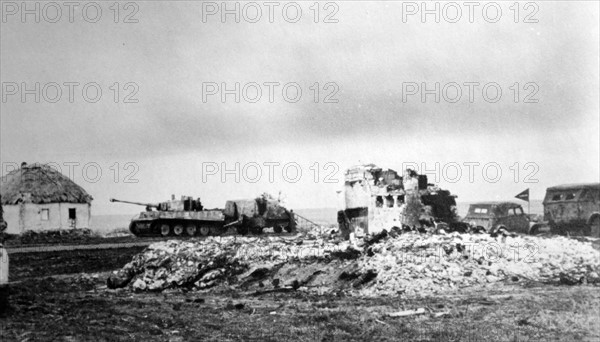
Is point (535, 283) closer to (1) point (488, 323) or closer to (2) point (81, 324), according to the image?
(1) point (488, 323)

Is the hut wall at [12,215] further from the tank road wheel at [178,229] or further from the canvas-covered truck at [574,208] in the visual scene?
the canvas-covered truck at [574,208]

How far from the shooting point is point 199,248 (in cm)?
1579

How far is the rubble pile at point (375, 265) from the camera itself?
37.0 ft

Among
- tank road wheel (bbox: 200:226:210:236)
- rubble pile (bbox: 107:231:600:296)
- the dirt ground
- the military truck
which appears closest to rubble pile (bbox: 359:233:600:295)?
rubble pile (bbox: 107:231:600:296)

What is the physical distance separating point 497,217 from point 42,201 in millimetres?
21836

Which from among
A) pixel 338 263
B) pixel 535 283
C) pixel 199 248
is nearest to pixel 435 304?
pixel 535 283

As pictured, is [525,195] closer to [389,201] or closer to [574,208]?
[574,208]

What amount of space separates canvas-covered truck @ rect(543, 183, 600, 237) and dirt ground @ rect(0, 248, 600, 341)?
737 cm

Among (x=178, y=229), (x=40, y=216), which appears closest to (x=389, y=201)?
(x=178, y=229)

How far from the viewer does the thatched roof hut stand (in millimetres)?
28781

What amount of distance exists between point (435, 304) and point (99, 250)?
12.8 m

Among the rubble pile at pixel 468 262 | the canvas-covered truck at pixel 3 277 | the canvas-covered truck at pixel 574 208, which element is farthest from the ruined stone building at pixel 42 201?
the canvas-covered truck at pixel 574 208

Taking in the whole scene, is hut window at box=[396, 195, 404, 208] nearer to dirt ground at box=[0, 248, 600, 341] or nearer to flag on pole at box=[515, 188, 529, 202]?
flag on pole at box=[515, 188, 529, 202]

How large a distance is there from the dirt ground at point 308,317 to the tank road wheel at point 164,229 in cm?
1453
